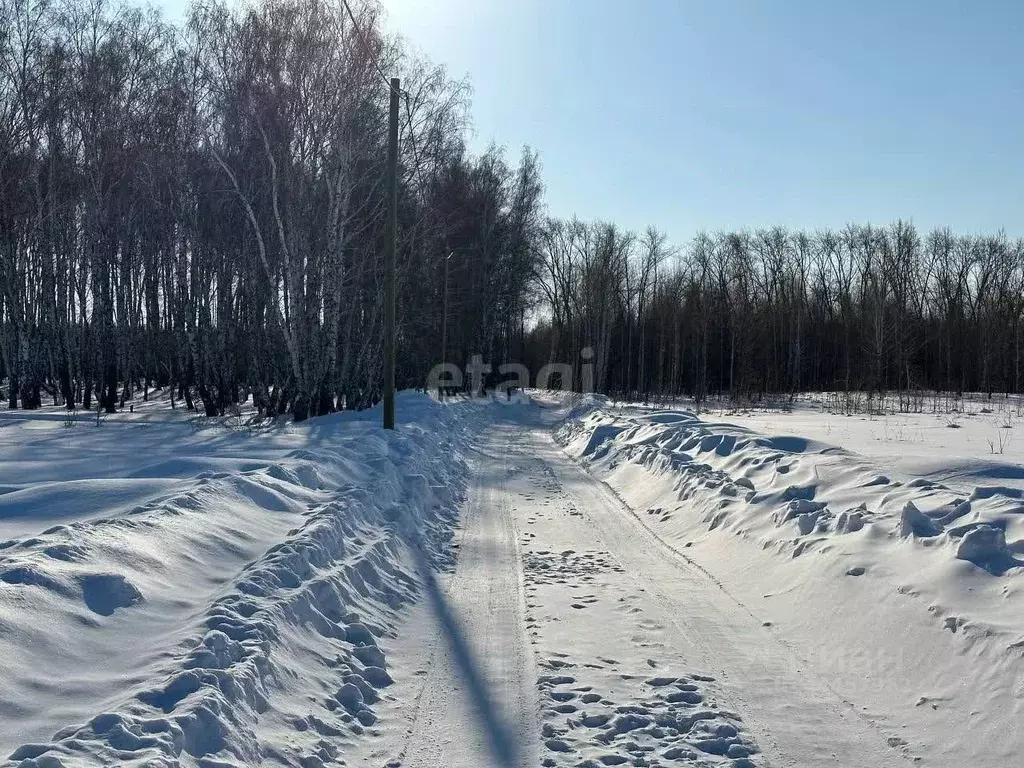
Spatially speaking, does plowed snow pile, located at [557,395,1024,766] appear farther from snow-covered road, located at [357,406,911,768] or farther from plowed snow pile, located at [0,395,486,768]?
plowed snow pile, located at [0,395,486,768]

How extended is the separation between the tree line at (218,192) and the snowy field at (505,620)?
11.1m

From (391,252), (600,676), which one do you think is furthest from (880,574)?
(391,252)

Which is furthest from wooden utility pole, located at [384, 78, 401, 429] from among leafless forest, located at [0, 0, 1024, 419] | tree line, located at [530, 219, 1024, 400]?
tree line, located at [530, 219, 1024, 400]

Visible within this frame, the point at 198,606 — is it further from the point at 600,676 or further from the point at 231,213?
the point at 231,213

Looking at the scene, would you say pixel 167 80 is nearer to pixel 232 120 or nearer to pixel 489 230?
pixel 232 120

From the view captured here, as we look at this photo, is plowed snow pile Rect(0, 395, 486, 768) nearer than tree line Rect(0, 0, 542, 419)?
Yes

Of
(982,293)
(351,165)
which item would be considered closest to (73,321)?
(351,165)

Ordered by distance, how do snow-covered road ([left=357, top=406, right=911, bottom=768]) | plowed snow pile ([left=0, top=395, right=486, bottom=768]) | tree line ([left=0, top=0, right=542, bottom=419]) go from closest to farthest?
plowed snow pile ([left=0, top=395, right=486, bottom=768]) < snow-covered road ([left=357, top=406, right=911, bottom=768]) < tree line ([left=0, top=0, right=542, bottom=419])

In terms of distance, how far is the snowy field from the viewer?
3.83 meters

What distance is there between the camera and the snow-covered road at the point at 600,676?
3936 millimetres

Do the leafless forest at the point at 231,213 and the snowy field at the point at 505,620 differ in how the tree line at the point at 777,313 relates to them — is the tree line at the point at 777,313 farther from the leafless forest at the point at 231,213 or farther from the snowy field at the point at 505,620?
the snowy field at the point at 505,620

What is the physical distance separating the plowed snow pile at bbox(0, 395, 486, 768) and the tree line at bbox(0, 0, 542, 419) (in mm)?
11423

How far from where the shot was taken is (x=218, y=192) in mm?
24125

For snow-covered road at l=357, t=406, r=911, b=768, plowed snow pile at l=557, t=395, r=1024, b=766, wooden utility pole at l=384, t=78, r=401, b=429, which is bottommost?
snow-covered road at l=357, t=406, r=911, b=768
